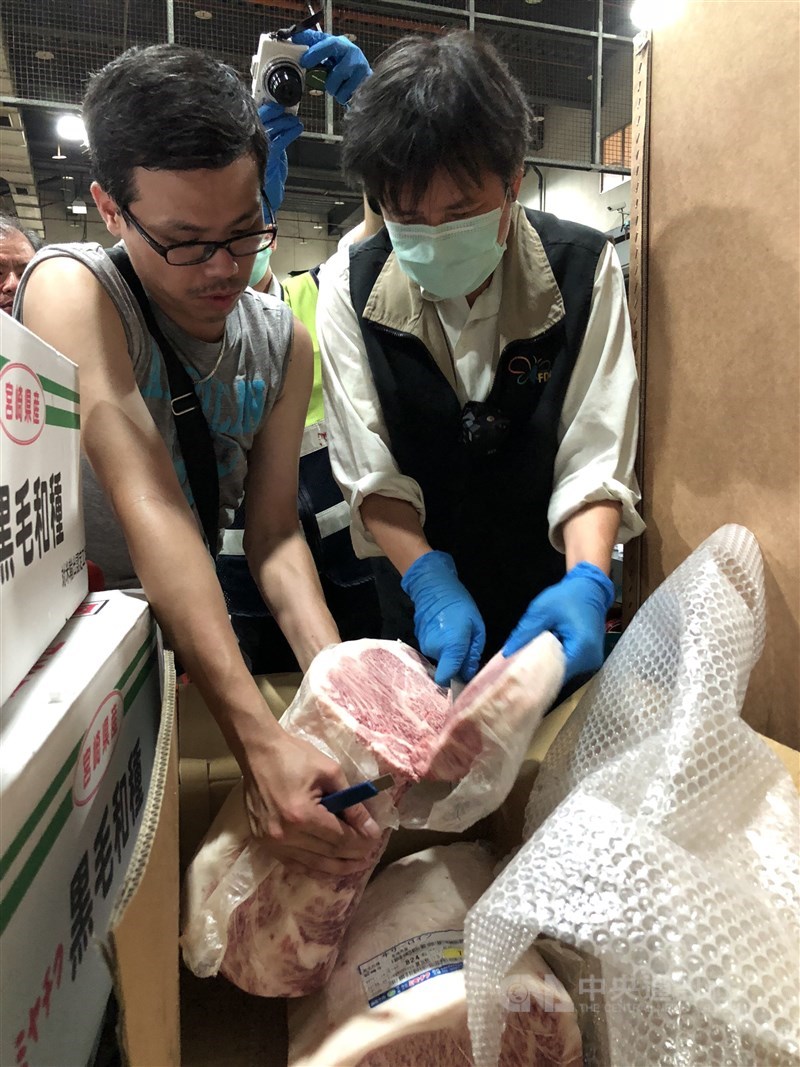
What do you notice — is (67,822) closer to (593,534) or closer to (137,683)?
(137,683)

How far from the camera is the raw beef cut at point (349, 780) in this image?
26.7 inches

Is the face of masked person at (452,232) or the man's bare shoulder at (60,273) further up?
the face of masked person at (452,232)

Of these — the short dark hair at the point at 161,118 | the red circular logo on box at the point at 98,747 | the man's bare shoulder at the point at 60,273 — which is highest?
the short dark hair at the point at 161,118

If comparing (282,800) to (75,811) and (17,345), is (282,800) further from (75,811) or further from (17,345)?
(17,345)

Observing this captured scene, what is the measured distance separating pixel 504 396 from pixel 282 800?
69 cm

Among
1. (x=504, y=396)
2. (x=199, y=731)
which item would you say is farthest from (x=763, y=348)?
(x=199, y=731)

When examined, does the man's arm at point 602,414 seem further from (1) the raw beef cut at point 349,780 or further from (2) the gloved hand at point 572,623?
(1) the raw beef cut at point 349,780

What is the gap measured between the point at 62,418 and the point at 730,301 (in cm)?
84

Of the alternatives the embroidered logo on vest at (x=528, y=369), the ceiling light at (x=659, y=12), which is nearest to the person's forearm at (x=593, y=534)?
the embroidered logo on vest at (x=528, y=369)

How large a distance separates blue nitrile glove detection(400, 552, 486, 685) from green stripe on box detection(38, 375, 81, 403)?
507mm

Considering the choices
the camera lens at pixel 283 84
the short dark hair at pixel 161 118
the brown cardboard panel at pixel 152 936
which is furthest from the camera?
the camera lens at pixel 283 84

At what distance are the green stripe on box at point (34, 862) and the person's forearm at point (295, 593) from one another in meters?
0.49

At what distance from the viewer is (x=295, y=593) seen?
1.06m

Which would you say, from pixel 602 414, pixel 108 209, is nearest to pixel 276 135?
pixel 108 209
